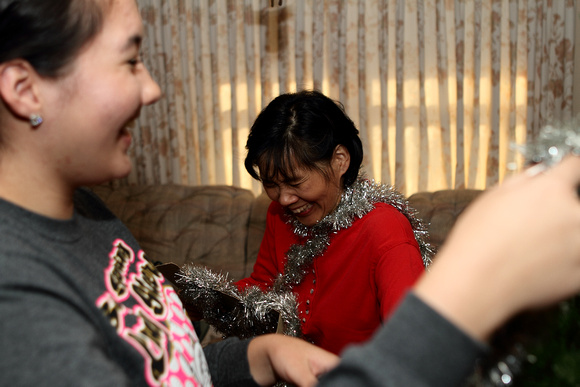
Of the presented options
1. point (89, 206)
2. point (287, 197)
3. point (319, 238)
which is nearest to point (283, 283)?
point (319, 238)

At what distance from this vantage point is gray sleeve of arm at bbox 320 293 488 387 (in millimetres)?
384

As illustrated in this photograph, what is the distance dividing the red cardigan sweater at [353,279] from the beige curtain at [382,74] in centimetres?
177

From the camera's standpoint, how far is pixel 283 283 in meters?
1.72

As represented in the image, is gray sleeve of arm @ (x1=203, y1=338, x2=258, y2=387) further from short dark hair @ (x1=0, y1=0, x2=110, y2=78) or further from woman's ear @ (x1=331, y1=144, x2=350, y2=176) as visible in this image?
woman's ear @ (x1=331, y1=144, x2=350, y2=176)

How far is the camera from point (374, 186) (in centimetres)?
171

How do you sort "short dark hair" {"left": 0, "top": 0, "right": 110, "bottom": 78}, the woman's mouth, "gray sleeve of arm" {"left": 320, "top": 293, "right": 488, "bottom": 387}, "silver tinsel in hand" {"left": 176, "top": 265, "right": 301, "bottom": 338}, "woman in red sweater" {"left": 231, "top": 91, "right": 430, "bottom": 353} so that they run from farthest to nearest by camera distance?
the woman's mouth
"woman in red sweater" {"left": 231, "top": 91, "right": 430, "bottom": 353}
"silver tinsel in hand" {"left": 176, "top": 265, "right": 301, "bottom": 338}
"short dark hair" {"left": 0, "top": 0, "right": 110, "bottom": 78}
"gray sleeve of arm" {"left": 320, "top": 293, "right": 488, "bottom": 387}

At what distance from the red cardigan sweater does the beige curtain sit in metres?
1.77

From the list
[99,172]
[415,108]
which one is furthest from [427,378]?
[415,108]

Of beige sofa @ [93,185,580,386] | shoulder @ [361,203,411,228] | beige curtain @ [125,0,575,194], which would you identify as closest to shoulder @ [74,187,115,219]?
shoulder @ [361,203,411,228]

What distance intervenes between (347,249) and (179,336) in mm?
978

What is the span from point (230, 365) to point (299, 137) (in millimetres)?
907

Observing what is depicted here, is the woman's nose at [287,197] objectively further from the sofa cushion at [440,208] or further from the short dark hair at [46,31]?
the sofa cushion at [440,208]

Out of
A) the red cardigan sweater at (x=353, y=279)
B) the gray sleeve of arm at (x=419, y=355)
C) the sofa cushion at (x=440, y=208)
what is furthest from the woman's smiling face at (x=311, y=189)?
the gray sleeve of arm at (x=419, y=355)

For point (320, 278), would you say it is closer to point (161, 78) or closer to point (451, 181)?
point (451, 181)
